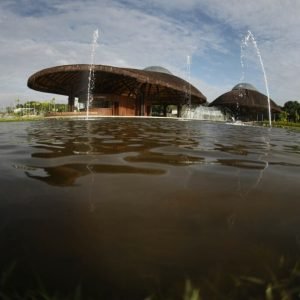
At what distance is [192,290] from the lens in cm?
132

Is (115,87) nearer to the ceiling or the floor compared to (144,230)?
nearer to the ceiling

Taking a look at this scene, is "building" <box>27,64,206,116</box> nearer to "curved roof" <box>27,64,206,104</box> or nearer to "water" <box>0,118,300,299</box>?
"curved roof" <box>27,64,206,104</box>

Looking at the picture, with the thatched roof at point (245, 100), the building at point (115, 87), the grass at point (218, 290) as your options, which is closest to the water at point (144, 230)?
the grass at point (218, 290)

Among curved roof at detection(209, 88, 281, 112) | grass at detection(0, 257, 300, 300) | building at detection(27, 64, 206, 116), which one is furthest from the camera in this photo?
curved roof at detection(209, 88, 281, 112)

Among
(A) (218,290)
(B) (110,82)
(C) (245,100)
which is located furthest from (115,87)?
(A) (218,290)

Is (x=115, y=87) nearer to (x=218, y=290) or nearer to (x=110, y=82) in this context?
(x=110, y=82)

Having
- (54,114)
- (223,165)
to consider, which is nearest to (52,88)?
(54,114)

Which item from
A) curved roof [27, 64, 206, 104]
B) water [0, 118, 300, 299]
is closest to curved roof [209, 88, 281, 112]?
curved roof [27, 64, 206, 104]

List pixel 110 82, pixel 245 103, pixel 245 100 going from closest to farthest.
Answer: pixel 110 82, pixel 245 103, pixel 245 100

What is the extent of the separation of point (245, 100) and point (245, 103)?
20.3 inches

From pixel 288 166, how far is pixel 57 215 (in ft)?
10.0

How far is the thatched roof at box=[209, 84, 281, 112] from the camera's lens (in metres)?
41.8

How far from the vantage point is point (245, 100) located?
42.1m

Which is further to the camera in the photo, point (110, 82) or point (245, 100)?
point (245, 100)
